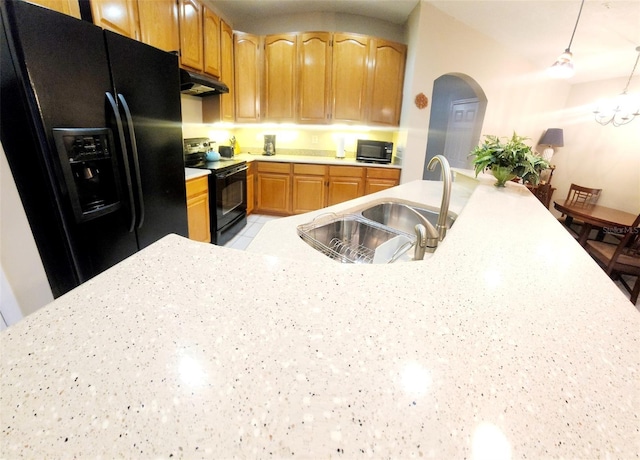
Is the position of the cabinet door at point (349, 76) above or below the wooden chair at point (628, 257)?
above

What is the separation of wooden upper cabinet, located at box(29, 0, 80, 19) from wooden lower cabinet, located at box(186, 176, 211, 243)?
3.83 ft

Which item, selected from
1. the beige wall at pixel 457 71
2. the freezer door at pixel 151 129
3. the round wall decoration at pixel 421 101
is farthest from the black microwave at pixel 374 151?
the freezer door at pixel 151 129

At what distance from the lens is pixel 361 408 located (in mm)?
299

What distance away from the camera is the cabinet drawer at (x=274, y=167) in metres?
3.80

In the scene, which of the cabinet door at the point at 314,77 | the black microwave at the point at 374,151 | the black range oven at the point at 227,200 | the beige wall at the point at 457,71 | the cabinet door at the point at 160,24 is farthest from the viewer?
the black microwave at the point at 374,151

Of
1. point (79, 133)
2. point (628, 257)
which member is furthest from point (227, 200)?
point (628, 257)

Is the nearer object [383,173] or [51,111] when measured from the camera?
→ [51,111]

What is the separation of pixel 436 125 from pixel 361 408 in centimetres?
605

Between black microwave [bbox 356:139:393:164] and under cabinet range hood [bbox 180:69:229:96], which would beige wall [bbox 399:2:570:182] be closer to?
black microwave [bbox 356:139:393:164]

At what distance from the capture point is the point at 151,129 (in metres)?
1.75

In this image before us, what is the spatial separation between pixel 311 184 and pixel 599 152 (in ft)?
16.6

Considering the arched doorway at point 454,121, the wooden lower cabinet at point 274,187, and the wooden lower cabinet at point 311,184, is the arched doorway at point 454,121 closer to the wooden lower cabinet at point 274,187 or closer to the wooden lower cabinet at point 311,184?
the wooden lower cabinet at point 311,184

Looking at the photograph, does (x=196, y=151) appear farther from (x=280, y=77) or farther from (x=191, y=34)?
(x=280, y=77)

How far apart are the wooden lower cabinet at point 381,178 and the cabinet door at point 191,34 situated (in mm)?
2288
